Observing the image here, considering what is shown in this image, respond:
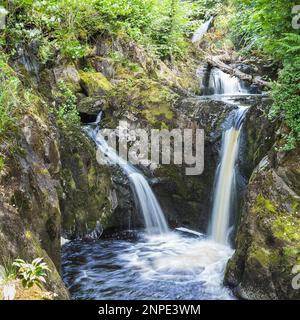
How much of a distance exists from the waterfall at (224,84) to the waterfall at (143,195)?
7.11 metres

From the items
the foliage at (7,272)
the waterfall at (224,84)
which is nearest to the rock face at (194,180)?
the waterfall at (224,84)

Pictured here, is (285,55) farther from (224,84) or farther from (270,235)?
(224,84)

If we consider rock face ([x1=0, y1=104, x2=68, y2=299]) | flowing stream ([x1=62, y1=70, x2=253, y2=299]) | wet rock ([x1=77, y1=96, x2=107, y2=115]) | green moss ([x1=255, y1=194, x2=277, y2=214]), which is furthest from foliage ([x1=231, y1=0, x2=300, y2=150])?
wet rock ([x1=77, y1=96, x2=107, y2=115])

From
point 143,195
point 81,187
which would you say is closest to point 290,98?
point 143,195

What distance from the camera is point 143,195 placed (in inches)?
352

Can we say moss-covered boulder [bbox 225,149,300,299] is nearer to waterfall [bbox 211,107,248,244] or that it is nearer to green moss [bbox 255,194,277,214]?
green moss [bbox 255,194,277,214]

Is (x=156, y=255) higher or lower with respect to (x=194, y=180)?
lower

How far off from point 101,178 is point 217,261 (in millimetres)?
3367

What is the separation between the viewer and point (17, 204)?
186 inches

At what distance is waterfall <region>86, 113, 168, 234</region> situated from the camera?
8.84 m

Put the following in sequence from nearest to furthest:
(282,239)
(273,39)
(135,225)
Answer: (282,239)
(273,39)
(135,225)

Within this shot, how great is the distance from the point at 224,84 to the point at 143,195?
786 centimetres
